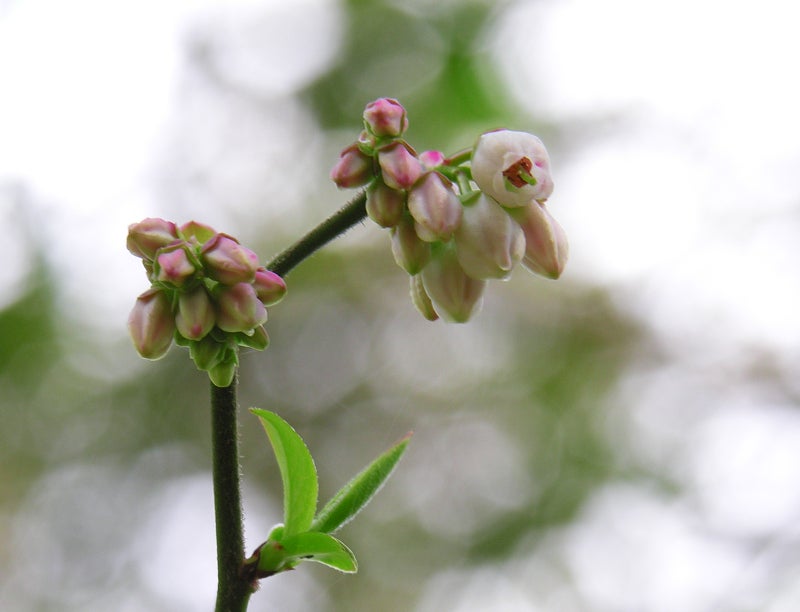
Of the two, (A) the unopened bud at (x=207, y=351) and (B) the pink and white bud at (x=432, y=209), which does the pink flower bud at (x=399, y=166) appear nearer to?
(B) the pink and white bud at (x=432, y=209)

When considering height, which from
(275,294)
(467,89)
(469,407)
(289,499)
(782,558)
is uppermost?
(467,89)

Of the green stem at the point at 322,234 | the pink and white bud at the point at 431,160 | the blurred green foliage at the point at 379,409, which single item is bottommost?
the green stem at the point at 322,234

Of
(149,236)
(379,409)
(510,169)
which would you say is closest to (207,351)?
(149,236)

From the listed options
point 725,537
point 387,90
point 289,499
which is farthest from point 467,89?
point 289,499

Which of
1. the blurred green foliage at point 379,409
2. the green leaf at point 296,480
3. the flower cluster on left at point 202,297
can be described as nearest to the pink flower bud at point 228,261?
the flower cluster on left at point 202,297

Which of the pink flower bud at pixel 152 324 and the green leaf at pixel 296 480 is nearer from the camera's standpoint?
the pink flower bud at pixel 152 324

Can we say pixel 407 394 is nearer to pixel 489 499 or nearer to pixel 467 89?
pixel 489 499

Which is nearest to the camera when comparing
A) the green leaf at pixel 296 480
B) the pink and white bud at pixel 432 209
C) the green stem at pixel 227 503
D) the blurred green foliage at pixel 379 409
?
the green stem at pixel 227 503
